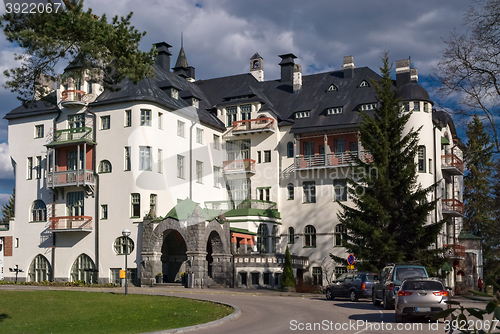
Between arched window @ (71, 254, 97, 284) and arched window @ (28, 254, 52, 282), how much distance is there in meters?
2.47

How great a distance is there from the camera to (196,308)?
20781 millimetres

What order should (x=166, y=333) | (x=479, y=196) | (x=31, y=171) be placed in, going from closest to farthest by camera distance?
(x=166, y=333) < (x=31, y=171) < (x=479, y=196)

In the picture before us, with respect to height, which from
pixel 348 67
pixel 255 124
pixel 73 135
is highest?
pixel 348 67

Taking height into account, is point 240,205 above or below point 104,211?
above

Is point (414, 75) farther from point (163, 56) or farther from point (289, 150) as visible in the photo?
point (163, 56)

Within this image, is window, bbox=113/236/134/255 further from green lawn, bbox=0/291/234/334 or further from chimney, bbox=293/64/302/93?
chimney, bbox=293/64/302/93

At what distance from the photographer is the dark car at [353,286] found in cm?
2752

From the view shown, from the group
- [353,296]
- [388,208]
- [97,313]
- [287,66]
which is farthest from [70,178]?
[97,313]

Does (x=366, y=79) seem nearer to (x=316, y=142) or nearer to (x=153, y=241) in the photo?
(x=316, y=142)

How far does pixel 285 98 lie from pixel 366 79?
8.14 metres

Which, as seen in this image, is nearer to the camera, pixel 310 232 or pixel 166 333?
pixel 166 333

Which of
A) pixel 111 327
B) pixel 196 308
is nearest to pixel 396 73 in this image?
pixel 196 308

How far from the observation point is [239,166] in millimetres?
51281

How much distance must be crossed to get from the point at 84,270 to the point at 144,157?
34.0 feet
